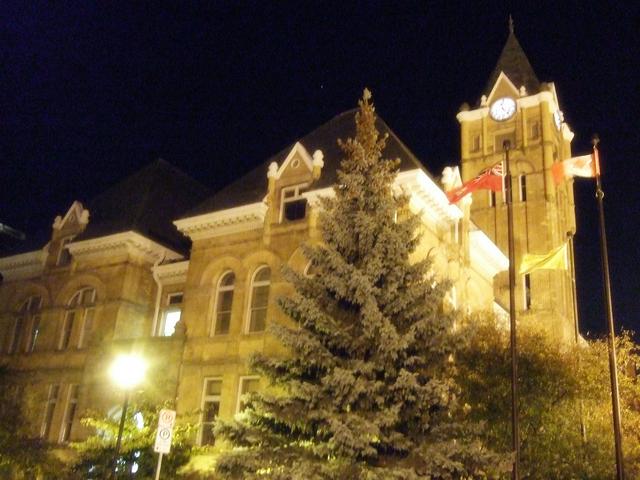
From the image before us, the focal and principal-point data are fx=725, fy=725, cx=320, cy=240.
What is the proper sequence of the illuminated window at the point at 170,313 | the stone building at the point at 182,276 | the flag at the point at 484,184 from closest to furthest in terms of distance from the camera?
the flag at the point at 484,184, the stone building at the point at 182,276, the illuminated window at the point at 170,313

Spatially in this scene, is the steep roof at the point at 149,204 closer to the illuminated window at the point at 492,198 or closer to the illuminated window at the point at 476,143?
the illuminated window at the point at 492,198

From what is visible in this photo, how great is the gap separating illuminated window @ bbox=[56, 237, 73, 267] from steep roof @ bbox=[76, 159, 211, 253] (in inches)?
40.8

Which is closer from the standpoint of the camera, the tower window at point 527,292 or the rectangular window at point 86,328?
the rectangular window at point 86,328

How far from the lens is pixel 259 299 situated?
26.6 metres

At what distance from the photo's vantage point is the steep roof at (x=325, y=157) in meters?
27.4

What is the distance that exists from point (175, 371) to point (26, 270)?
39.8 feet

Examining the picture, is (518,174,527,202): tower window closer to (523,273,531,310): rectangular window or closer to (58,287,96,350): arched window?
(523,273,531,310): rectangular window

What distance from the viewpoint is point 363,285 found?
15.6 m

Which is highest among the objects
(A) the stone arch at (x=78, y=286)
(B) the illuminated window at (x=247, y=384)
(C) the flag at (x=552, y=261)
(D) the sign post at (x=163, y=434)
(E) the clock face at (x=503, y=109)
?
(E) the clock face at (x=503, y=109)

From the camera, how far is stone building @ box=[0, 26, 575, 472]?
85.4 ft

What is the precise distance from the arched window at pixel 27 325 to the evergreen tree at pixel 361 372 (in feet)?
64.7

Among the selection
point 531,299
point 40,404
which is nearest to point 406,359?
point 40,404

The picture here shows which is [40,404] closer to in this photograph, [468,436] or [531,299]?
[468,436]

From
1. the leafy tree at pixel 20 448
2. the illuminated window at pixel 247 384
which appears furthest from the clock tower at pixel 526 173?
the leafy tree at pixel 20 448
